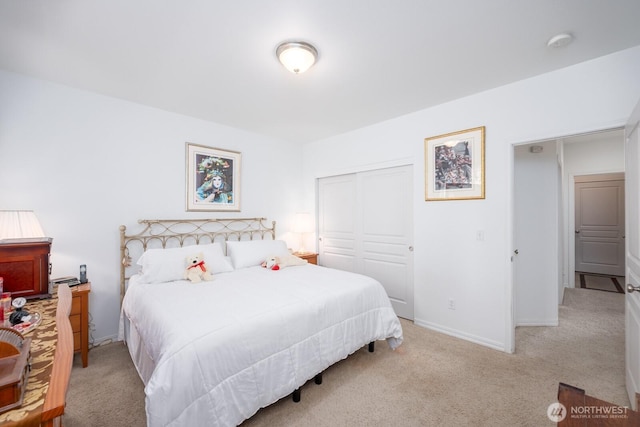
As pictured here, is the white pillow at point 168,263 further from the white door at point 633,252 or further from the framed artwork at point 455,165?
the white door at point 633,252

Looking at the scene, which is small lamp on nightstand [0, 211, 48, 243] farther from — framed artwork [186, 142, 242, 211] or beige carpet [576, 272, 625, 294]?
beige carpet [576, 272, 625, 294]

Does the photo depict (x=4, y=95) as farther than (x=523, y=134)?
No

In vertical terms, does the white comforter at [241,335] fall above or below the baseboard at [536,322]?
above

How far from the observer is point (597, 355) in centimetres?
259

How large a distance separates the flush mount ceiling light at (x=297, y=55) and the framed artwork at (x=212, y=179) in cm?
195

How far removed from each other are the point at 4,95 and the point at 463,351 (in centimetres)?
488

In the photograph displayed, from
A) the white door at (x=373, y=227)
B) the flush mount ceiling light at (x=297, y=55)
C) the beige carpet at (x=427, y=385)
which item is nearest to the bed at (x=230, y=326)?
the beige carpet at (x=427, y=385)

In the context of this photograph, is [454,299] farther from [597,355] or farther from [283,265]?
[283,265]

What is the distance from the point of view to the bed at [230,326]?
1488 mm

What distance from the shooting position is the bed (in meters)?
1.49

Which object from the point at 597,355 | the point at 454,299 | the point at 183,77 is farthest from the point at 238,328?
the point at 597,355

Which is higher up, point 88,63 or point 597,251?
point 88,63

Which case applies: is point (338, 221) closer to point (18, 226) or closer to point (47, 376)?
point (18, 226)

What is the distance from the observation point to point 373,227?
12.9 ft
